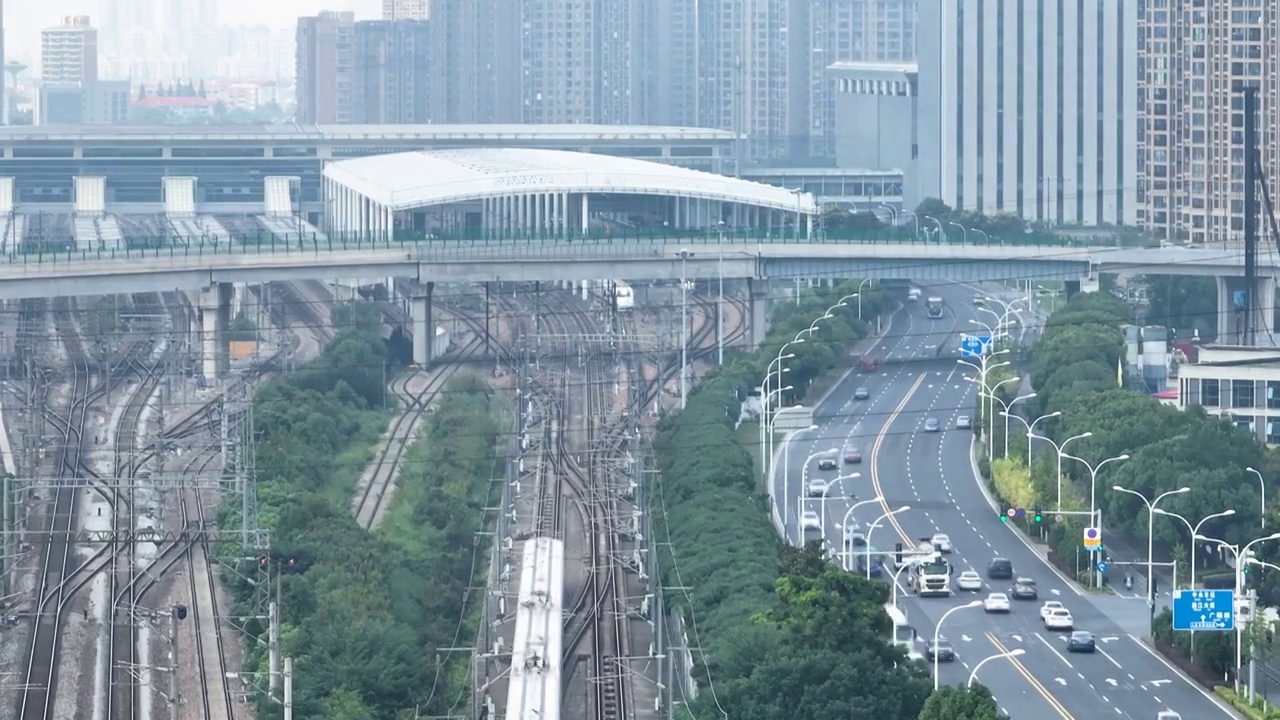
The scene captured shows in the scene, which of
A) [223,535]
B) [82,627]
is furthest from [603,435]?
[82,627]

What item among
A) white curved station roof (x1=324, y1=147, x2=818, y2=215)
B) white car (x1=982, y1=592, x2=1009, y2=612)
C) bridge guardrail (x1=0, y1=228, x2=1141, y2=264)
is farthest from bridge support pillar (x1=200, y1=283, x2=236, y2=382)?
white car (x1=982, y1=592, x2=1009, y2=612)

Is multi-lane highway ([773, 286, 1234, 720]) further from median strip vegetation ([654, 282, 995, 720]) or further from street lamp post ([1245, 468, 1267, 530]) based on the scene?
street lamp post ([1245, 468, 1267, 530])

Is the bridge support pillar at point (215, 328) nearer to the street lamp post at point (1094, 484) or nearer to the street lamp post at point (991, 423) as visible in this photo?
the street lamp post at point (991, 423)

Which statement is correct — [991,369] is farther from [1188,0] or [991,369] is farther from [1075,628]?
[1188,0]

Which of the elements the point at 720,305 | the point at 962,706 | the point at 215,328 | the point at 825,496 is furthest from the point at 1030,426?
the point at 962,706

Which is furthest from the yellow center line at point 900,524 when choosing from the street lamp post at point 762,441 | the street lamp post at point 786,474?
the street lamp post at point 762,441
